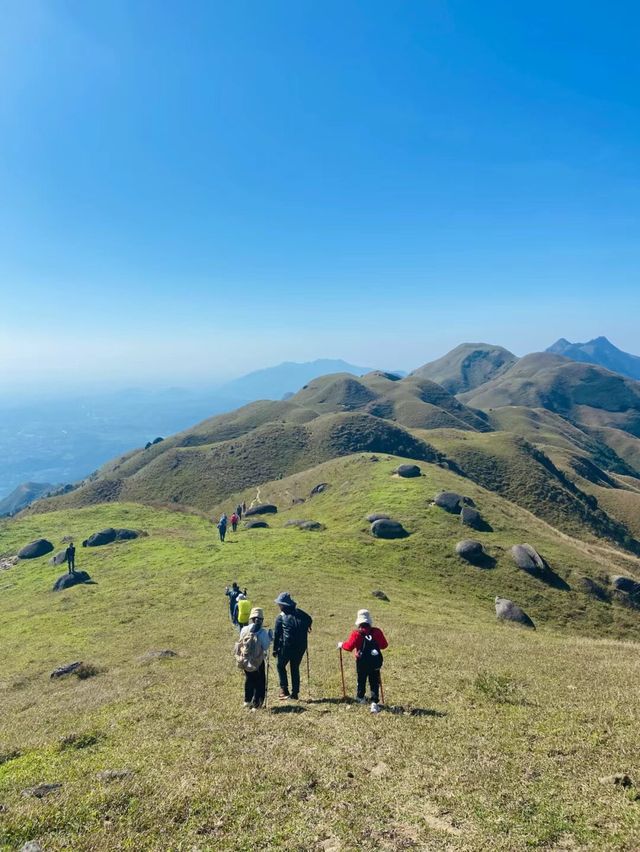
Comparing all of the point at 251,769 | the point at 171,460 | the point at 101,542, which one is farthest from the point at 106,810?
the point at 171,460

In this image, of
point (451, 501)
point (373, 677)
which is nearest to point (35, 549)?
point (451, 501)

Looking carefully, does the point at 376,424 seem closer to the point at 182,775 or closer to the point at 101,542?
the point at 101,542

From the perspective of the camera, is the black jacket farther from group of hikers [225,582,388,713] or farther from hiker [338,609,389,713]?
hiker [338,609,389,713]

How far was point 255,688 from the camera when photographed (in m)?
16.4

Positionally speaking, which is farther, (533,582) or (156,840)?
(533,582)

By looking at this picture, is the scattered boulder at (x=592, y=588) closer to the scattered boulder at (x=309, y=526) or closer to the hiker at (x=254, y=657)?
the scattered boulder at (x=309, y=526)

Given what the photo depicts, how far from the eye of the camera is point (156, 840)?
30.2 ft

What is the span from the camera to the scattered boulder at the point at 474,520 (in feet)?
191

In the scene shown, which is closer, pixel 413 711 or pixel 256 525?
pixel 413 711

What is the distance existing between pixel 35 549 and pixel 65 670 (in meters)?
39.7

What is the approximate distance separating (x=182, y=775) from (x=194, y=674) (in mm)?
10108

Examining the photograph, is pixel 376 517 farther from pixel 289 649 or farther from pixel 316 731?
pixel 316 731

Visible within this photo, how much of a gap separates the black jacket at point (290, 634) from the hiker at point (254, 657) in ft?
2.57

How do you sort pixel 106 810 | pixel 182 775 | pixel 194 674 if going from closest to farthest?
pixel 106 810, pixel 182 775, pixel 194 674
